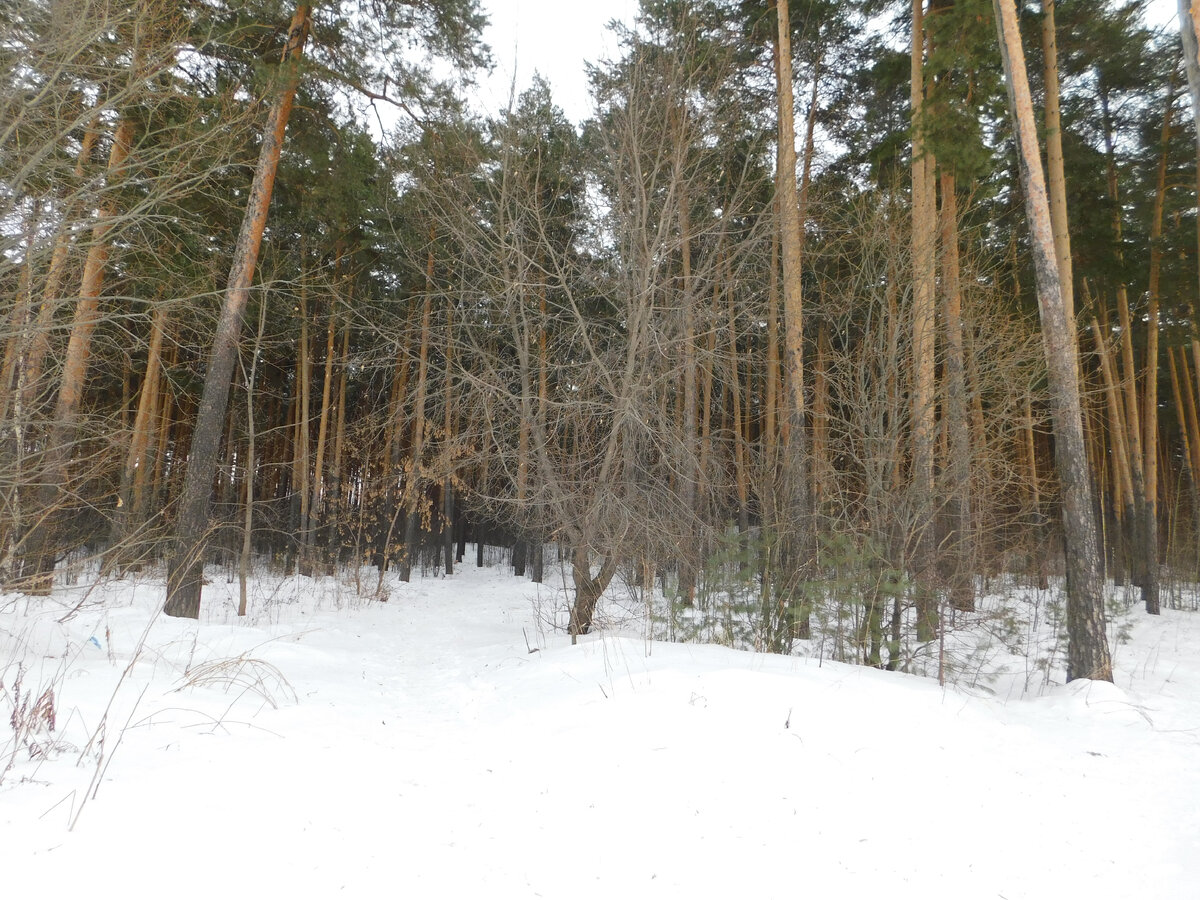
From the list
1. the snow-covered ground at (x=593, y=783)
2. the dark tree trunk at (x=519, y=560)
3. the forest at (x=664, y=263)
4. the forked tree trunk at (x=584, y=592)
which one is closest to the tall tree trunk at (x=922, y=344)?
the forest at (x=664, y=263)

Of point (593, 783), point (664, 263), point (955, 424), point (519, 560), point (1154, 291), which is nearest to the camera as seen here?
point (593, 783)

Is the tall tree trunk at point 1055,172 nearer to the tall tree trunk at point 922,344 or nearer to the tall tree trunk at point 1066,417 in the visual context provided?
the tall tree trunk at point 922,344

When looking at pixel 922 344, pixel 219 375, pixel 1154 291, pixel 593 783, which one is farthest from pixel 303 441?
pixel 1154 291

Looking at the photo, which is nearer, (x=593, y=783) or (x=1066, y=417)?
(x=593, y=783)

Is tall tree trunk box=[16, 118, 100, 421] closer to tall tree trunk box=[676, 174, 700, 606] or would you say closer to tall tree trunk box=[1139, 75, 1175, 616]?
tall tree trunk box=[676, 174, 700, 606]

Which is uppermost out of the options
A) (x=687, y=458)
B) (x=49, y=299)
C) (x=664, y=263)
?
(x=664, y=263)

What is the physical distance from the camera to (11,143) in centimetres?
515

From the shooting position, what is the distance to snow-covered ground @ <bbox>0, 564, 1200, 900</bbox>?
245 cm

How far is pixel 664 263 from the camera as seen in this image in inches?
338

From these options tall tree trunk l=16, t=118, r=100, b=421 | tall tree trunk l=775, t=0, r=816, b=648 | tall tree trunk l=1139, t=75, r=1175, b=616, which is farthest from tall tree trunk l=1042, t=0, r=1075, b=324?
tall tree trunk l=16, t=118, r=100, b=421

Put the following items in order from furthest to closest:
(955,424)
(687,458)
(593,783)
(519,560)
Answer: (519,560) < (955,424) < (687,458) < (593,783)

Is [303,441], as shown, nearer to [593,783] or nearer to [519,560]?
[519,560]

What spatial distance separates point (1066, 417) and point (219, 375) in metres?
9.16

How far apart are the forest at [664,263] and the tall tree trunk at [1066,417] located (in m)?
0.03
